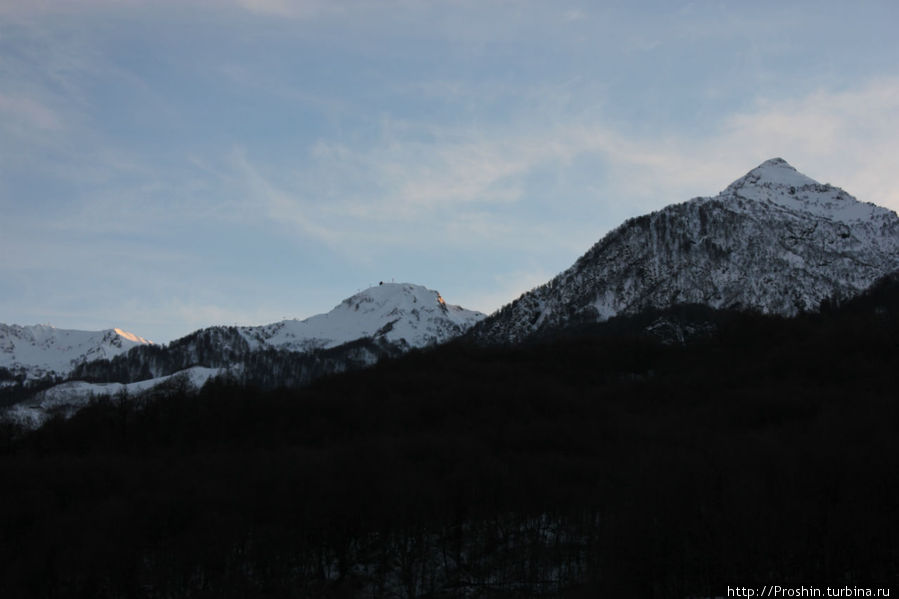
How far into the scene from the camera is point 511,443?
10431 centimetres

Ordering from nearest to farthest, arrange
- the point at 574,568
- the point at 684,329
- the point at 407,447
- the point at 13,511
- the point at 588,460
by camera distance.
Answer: the point at 574,568 < the point at 13,511 < the point at 588,460 < the point at 407,447 < the point at 684,329

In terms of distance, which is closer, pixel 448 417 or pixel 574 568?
pixel 574 568

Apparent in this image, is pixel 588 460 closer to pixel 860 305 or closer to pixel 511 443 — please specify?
pixel 511 443

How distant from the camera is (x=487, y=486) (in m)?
81.2

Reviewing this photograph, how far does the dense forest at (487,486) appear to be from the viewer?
56500 mm

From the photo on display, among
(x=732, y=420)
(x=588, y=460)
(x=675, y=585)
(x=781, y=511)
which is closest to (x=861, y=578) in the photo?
(x=781, y=511)

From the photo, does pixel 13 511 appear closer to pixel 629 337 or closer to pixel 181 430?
pixel 181 430

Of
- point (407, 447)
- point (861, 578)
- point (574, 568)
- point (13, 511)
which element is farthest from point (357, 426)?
point (861, 578)

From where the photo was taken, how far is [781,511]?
5812 centimetres

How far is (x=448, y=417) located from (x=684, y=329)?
262 feet

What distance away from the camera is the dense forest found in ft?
185

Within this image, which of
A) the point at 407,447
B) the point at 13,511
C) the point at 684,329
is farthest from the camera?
the point at 684,329

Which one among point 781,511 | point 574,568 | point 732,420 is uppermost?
point 732,420

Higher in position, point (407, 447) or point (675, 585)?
point (407, 447)
